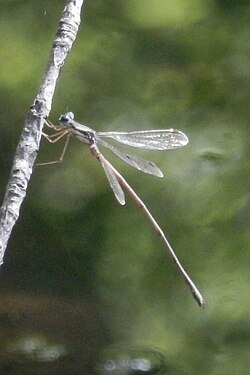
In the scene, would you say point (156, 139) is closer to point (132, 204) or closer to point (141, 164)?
point (141, 164)

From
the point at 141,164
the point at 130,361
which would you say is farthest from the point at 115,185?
the point at 130,361

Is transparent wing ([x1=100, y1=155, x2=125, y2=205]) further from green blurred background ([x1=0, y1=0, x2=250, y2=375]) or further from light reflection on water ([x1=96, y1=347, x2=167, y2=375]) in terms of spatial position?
light reflection on water ([x1=96, y1=347, x2=167, y2=375])

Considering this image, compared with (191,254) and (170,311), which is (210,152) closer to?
(191,254)

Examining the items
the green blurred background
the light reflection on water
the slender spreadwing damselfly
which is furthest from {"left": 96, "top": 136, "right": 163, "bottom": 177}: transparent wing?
the light reflection on water

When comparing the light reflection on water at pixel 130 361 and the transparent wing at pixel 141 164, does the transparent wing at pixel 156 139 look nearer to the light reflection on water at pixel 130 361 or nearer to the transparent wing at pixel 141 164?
the transparent wing at pixel 141 164

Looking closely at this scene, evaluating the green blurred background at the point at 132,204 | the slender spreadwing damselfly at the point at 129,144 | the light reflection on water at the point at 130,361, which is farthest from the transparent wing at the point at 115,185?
the light reflection on water at the point at 130,361

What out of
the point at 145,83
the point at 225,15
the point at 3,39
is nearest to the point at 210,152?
the point at 145,83
